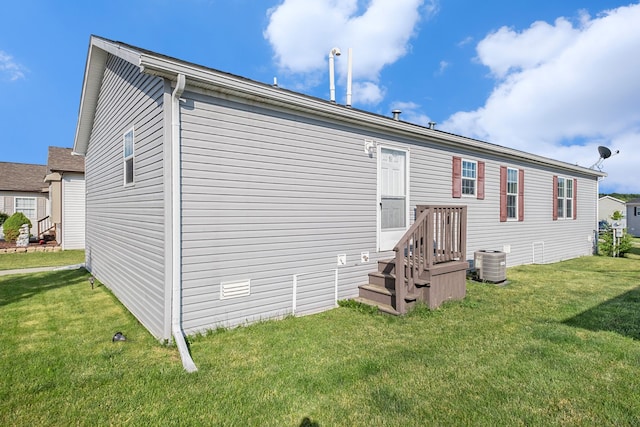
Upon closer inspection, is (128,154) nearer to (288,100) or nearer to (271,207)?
(271,207)

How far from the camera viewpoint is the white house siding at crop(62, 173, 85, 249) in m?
13.2

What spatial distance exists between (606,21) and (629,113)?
27.8 feet

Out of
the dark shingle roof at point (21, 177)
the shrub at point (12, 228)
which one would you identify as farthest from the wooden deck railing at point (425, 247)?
the dark shingle roof at point (21, 177)

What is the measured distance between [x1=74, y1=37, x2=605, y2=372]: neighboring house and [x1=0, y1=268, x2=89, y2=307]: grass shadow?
35.9 inches

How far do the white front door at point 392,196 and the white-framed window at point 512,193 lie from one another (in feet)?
14.2

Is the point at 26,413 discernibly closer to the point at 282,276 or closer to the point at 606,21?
the point at 282,276

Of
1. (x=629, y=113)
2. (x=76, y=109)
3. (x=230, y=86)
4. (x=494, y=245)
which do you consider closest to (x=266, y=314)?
(x=230, y=86)

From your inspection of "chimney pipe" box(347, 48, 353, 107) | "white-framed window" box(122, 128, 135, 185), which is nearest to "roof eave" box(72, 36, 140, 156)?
"white-framed window" box(122, 128, 135, 185)

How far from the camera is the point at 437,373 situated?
3090 millimetres

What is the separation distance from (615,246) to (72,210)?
21.2m

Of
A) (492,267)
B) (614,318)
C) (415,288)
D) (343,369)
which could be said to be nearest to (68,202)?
(415,288)

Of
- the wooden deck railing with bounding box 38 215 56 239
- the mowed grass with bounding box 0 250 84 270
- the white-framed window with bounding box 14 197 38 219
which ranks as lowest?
the mowed grass with bounding box 0 250 84 270

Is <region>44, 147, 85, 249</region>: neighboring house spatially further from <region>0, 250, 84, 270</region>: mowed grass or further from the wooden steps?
the wooden steps

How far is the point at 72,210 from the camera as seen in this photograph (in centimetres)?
1329
